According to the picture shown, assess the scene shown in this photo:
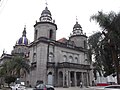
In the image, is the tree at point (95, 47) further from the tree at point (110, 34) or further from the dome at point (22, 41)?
the dome at point (22, 41)

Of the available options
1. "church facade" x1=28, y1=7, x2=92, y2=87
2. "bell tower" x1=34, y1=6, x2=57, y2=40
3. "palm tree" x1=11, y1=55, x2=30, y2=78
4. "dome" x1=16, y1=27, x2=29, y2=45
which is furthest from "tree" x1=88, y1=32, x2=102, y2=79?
"dome" x1=16, y1=27, x2=29, y2=45

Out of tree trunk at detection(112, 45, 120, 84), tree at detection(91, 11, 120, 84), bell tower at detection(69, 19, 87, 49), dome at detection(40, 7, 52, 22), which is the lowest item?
tree trunk at detection(112, 45, 120, 84)

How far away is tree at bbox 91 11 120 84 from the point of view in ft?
69.8

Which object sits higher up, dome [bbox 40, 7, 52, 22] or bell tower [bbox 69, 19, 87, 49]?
dome [bbox 40, 7, 52, 22]

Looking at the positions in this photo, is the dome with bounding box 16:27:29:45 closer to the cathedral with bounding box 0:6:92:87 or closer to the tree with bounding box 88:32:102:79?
the cathedral with bounding box 0:6:92:87

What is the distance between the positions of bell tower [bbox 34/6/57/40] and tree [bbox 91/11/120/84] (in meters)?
21.1

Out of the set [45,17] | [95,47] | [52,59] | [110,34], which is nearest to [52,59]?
[52,59]

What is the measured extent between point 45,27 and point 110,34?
78.7 ft

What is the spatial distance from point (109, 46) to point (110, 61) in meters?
2.57

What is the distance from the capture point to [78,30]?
53594 mm

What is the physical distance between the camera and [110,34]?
69.7 feet

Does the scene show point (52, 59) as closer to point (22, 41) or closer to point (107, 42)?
point (107, 42)

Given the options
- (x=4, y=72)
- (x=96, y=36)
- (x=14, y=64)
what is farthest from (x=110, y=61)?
(x=4, y=72)

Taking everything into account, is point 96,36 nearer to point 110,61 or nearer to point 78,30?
point 110,61
